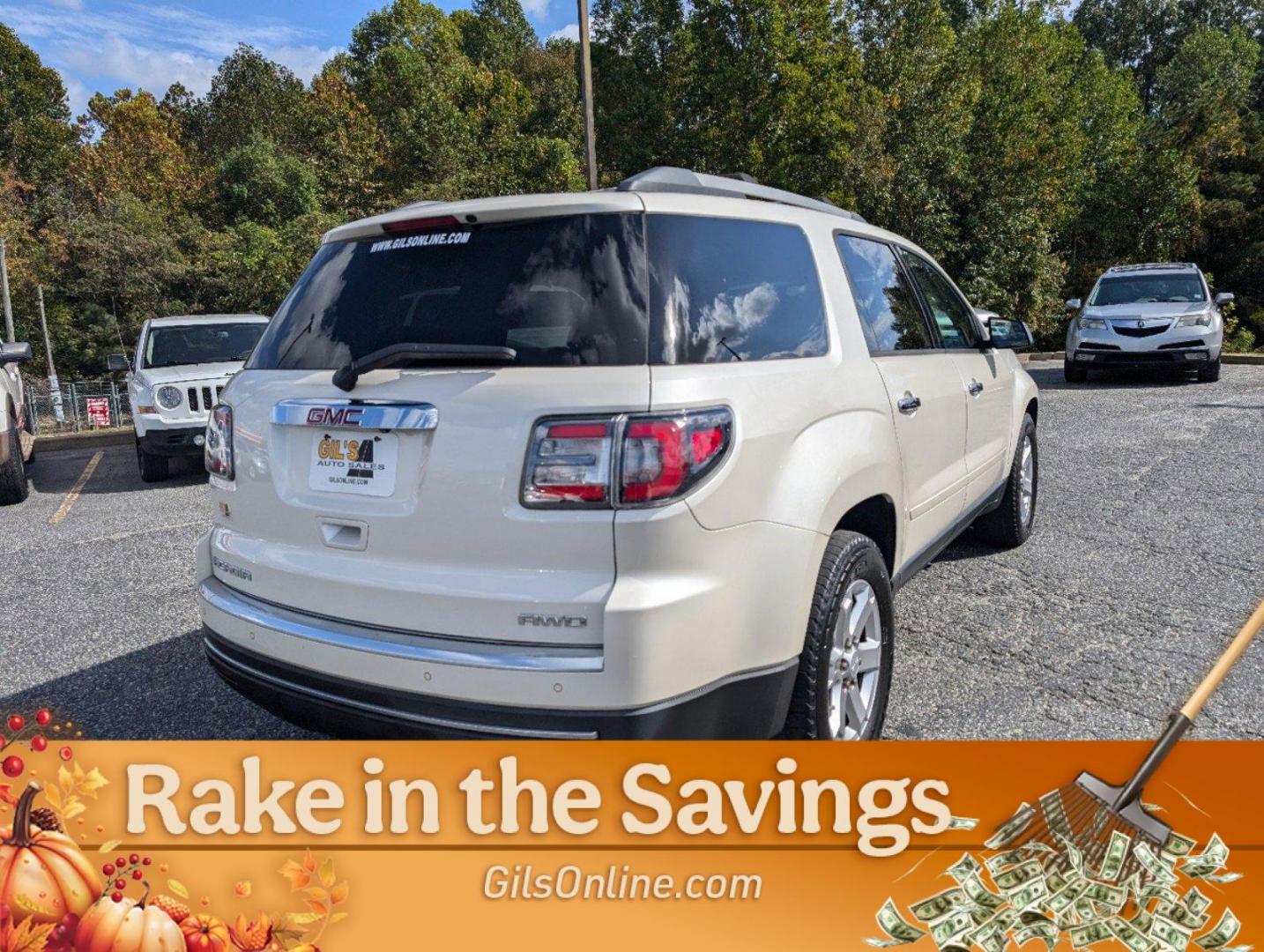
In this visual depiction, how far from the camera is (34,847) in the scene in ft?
7.38

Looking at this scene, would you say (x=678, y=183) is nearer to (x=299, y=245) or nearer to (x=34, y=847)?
(x=34, y=847)

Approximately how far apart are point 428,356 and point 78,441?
14.6 m

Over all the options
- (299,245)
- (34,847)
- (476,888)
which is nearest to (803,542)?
(476,888)

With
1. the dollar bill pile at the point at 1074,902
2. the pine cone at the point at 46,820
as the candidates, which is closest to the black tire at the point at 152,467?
the pine cone at the point at 46,820

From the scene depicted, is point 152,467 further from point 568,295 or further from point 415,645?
point 568,295

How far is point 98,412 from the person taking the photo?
1638 centimetres

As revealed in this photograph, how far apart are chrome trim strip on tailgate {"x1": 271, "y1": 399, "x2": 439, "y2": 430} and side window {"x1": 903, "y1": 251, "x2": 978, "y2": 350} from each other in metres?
2.46

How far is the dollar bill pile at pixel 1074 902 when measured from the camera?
204 centimetres

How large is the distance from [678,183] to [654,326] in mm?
665

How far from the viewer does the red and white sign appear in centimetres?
1638

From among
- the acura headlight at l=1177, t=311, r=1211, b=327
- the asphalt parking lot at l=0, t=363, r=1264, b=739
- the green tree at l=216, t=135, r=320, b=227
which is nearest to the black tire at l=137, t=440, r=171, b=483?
the asphalt parking lot at l=0, t=363, r=1264, b=739

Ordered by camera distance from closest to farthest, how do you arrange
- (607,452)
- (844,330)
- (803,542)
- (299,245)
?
(607,452) < (803,542) < (844,330) < (299,245)

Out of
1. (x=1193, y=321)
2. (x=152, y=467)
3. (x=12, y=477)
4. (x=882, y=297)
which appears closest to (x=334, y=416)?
(x=882, y=297)

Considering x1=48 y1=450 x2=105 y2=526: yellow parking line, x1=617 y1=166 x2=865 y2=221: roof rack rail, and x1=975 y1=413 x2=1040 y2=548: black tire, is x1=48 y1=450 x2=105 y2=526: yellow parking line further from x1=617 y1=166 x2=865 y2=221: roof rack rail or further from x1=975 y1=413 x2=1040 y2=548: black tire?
x1=975 y1=413 x2=1040 y2=548: black tire
